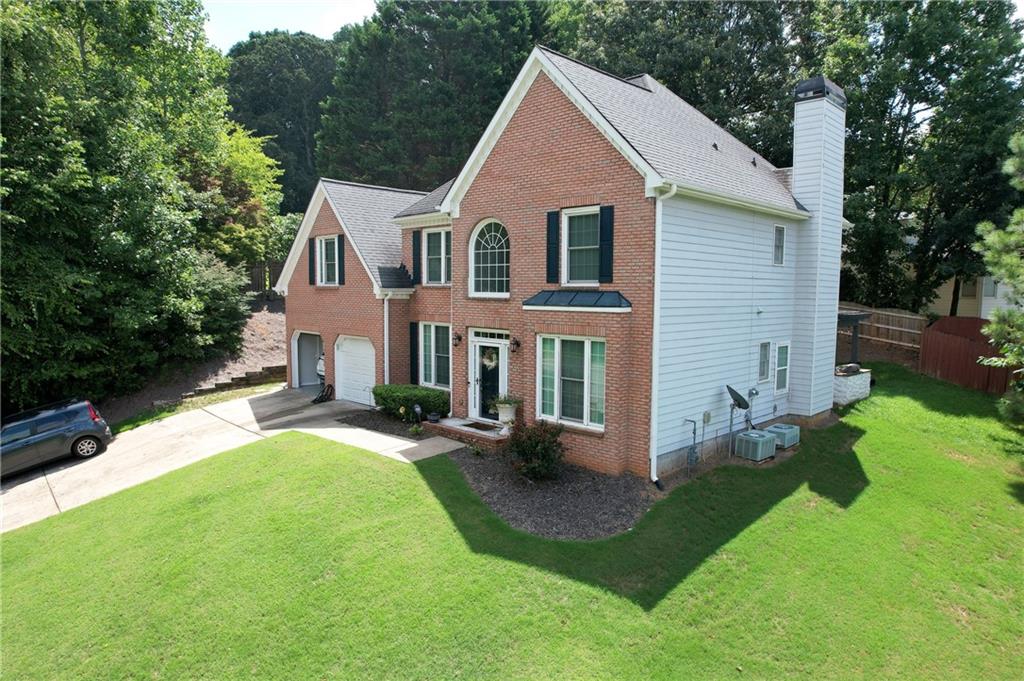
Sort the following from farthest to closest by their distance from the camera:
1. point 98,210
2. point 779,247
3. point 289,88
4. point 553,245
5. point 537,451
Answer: point 289,88, point 98,210, point 779,247, point 553,245, point 537,451

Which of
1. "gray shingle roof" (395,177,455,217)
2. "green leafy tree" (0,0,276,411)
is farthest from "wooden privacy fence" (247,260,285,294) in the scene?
"gray shingle roof" (395,177,455,217)

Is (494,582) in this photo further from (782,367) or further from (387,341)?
(782,367)

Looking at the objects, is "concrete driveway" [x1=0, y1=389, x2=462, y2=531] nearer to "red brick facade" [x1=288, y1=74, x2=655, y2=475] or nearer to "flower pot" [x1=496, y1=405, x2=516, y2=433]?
"flower pot" [x1=496, y1=405, x2=516, y2=433]

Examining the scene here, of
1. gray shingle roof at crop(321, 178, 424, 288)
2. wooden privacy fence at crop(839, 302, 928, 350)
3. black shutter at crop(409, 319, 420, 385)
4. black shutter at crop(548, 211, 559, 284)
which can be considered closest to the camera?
black shutter at crop(548, 211, 559, 284)

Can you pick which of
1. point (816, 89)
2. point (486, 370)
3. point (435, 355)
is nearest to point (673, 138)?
point (816, 89)

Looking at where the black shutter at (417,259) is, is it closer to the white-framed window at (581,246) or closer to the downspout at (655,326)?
the white-framed window at (581,246)

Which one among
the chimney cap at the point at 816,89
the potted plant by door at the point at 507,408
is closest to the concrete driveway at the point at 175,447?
the potted plant by door at the point at 507,408

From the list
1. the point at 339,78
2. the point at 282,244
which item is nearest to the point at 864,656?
the point at 282,244
